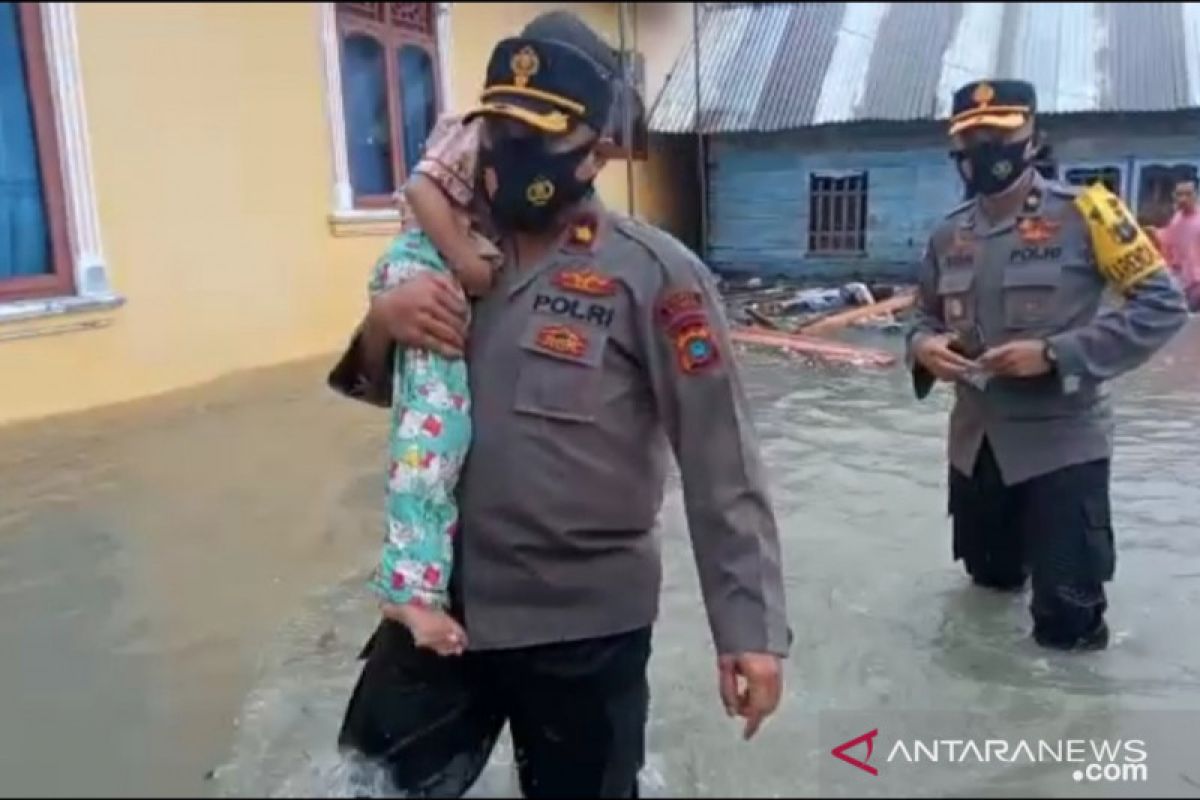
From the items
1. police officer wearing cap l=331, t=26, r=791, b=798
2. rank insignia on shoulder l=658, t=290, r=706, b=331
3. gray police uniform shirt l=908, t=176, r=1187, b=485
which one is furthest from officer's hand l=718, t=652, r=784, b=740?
gray police uniform shirt l=908, t=176, r=1187, b=485

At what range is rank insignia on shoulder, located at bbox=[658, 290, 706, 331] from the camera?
5.80 feet

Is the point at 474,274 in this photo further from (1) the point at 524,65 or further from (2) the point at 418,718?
(2) the point at 418,718

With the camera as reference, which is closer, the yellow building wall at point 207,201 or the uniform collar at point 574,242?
the uniform collar at point 574,242

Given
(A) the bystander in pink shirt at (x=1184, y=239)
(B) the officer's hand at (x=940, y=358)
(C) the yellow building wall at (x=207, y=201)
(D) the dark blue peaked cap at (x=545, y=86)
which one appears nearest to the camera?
(D) the dark blue peaked cap at (x=545, y=86)

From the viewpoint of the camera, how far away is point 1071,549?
3.16m

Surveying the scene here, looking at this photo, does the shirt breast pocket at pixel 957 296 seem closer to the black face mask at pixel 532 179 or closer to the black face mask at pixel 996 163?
the black face mask at pixel 996 163

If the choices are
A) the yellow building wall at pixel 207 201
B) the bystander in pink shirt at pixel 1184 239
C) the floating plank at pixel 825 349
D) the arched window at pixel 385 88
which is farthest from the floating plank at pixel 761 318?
the arched window at pixel 385 88

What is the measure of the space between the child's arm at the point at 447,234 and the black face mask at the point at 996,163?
5.86 ft

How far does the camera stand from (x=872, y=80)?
4.46 m

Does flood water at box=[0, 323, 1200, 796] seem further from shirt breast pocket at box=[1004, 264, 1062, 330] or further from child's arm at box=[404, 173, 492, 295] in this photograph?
child's arm at box=[404, 173, 492, 295]

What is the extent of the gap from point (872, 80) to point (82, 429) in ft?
11.4

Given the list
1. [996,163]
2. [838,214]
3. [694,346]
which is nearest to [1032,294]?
[996,163]

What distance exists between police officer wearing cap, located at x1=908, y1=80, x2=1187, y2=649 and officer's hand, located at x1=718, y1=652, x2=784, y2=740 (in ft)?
5.22

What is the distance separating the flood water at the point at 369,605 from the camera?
2396 mm
